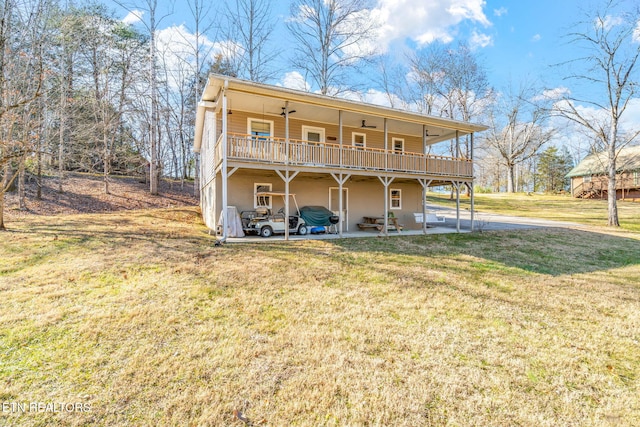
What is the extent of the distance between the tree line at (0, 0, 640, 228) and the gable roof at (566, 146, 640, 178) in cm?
473

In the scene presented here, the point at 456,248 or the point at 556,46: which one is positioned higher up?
the point at 556,46

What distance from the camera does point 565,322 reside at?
4.96m

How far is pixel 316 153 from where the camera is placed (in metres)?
11.8

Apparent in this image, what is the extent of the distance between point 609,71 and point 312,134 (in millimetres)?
17540

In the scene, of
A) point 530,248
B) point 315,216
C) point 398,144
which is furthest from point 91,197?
point 530,248

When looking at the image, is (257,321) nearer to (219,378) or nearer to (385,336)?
(219,378)

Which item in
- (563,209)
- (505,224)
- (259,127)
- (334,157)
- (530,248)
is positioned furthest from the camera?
(563,209)

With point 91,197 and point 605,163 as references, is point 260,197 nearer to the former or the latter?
point 91,197

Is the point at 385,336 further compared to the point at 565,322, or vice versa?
the point at 565,322

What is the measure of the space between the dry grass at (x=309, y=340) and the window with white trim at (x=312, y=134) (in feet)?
26.0

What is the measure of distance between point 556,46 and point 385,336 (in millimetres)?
22502

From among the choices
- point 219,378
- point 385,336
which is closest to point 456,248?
point 385,336

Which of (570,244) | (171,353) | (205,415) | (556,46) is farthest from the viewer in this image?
(556,46)

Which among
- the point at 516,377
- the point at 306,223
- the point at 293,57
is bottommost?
the point at 516,377
